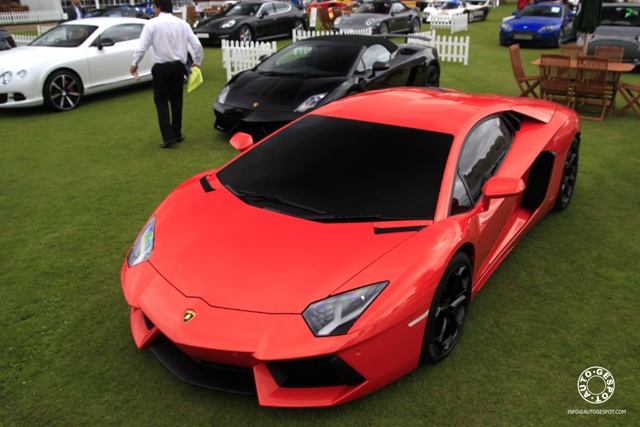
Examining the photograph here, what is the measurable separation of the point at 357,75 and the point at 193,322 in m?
5.54

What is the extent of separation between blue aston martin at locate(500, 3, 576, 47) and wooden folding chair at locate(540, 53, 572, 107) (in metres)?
8.04

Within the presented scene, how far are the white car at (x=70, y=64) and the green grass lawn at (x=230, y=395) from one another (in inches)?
104

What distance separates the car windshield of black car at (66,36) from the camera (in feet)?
29.7

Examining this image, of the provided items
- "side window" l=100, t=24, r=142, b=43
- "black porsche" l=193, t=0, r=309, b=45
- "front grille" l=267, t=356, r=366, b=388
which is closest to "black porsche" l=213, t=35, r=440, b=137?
"side window" l=100, t=24, r=142, b=43

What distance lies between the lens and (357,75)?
7098 millimetres

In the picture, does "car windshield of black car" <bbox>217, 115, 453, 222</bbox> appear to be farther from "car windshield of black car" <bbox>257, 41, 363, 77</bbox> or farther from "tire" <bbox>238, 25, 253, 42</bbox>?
"tire" <bbox>238, 25, 253, 42</bbox>

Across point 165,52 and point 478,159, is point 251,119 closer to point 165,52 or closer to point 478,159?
point 165,52

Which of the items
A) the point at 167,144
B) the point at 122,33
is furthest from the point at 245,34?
the point at 167,144

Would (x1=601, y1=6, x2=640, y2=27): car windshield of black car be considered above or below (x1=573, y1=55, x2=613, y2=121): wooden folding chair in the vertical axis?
above

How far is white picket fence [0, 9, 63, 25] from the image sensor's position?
27969 mm

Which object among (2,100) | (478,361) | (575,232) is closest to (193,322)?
(478,361)

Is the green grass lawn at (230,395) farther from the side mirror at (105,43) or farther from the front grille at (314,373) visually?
the side mirror at (105,43)

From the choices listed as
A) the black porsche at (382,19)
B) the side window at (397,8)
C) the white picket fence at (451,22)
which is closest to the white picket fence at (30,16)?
the black porsche at (382,19)

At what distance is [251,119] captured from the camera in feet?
21.4
